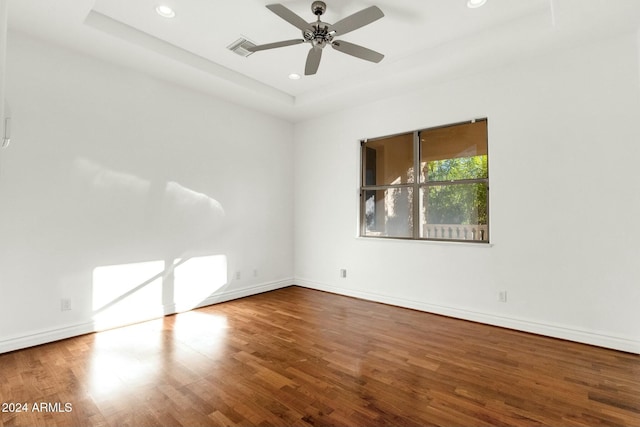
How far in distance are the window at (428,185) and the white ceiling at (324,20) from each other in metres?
0.74

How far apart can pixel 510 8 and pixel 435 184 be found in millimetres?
1879

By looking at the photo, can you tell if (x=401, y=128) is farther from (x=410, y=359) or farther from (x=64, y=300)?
(x=64, y=300)

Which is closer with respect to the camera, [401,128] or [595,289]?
[595,289]

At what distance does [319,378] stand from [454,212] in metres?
2.55

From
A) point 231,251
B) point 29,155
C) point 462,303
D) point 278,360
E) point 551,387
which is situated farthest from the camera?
point 231,251

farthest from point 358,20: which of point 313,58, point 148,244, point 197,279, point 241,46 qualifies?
Result: point 197,279

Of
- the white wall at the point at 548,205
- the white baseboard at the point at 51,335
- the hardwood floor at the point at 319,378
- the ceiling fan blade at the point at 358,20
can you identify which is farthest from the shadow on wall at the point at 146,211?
the ceiling fan blade at the point at 358,20

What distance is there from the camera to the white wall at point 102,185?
2.81 m

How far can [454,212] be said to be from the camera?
12.5 ft

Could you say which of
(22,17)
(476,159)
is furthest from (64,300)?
(476,159)

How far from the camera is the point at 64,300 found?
9.89 feet

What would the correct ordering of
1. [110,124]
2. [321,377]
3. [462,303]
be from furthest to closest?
[462,303] → [110,124] → [321,377]

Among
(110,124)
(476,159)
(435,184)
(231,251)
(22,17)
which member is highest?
(22,17)

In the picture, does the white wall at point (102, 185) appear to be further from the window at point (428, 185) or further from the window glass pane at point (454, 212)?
the window glass pane at point (454, 212)
